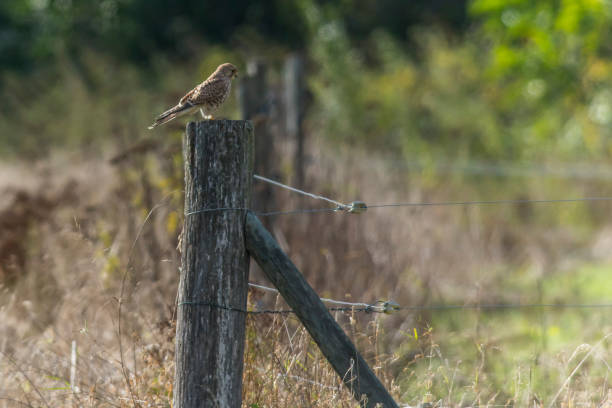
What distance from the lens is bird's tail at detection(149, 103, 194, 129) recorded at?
2543mm

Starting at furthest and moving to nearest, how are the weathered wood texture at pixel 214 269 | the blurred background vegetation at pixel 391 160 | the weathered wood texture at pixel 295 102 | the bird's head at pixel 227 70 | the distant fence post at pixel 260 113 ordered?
the weathered wood texture at pixel 295 102, the distant fence post at pixel 260 113, the blurred background vegetation at pixel 391 160, the bird's head at pixel 227 70, the weathered wood texture at pixel 214 269

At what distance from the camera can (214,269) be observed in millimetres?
2338

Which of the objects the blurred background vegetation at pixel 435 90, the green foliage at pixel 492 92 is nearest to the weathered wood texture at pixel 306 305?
the blurred background vegetation at pixel 435 90

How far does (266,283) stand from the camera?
471 centimetres

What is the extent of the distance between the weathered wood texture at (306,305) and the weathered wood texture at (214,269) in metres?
0.07

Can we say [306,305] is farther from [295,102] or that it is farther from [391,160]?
[391,160]

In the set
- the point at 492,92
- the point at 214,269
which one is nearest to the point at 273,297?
the point at 214,269

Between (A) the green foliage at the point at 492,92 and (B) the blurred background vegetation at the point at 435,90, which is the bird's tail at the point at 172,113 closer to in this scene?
(B) the blurred background vegetation at the point at 435,90

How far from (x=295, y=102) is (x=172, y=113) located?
3645 mm

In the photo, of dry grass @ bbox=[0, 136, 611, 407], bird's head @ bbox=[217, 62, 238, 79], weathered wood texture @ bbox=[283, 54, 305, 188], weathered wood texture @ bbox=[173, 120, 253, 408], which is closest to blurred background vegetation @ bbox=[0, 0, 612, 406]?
dry grass @ bbox=[0, 136, 611, 407]

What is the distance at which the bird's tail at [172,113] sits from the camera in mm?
2543

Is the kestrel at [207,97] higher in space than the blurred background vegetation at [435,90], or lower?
lower

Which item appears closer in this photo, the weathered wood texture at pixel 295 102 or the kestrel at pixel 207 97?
the kestrel at pixel 207 97

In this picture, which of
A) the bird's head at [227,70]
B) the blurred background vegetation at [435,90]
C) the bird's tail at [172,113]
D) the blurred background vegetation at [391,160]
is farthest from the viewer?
the blurred background vegetation at [435,90]
